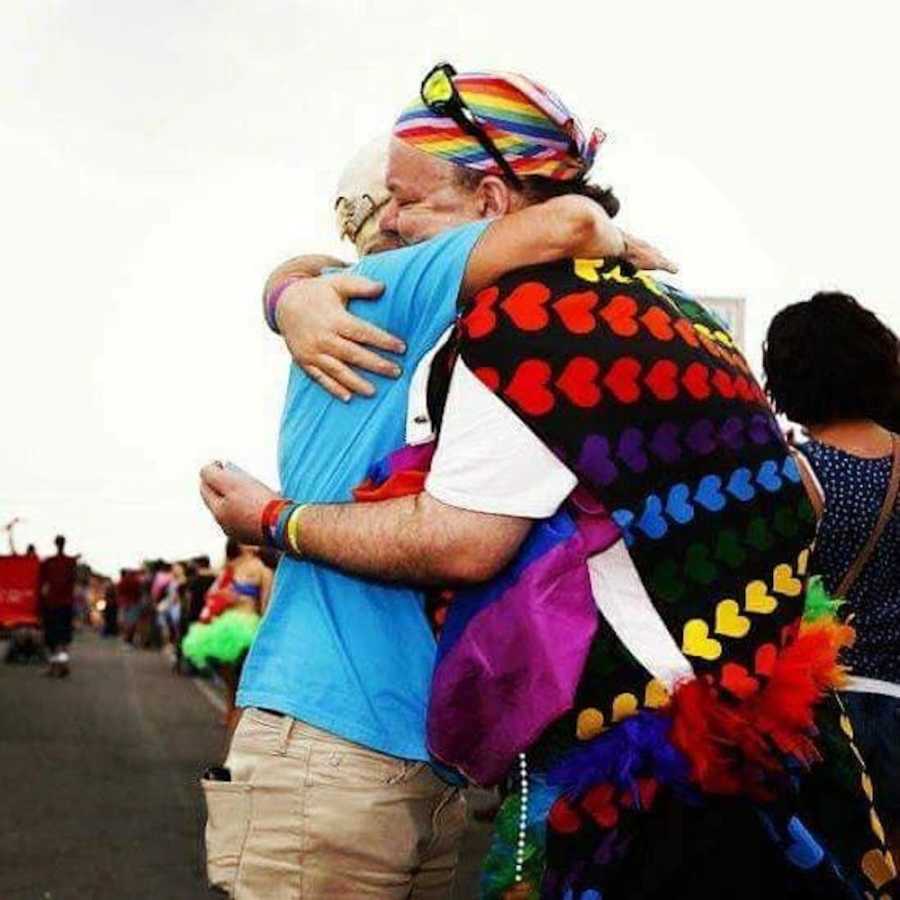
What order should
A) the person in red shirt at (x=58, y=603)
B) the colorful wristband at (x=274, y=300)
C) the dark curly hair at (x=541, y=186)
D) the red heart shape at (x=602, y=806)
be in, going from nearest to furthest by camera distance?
the red heart shape at (x=602, y=806), the dark curly hair at (x=541, y=186), the colorful wristband at (x=274, y=300), the person in red shirt at (x=58, y=603)

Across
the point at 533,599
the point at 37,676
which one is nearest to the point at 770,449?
the point at 533,599

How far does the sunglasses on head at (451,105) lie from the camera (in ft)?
7.13

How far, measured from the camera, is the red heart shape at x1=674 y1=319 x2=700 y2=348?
2020 millimetres

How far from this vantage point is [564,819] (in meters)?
1.91

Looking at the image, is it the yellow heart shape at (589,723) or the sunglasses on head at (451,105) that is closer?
the yellow heart shape at (589,723)

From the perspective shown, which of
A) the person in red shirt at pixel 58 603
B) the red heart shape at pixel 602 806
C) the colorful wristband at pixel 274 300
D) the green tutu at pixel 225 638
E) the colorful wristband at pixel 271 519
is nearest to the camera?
the red heart shape at pixel 602 806

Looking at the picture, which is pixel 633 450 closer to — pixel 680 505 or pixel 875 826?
pixel 680 505

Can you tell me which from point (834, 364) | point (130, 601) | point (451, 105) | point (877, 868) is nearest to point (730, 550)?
point (877, 868)

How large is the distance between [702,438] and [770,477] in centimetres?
13

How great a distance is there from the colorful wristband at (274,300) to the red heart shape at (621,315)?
0.59m

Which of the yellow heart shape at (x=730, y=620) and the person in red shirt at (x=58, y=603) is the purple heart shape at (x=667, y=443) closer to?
the yellow heart shape at (x=730, y=620)

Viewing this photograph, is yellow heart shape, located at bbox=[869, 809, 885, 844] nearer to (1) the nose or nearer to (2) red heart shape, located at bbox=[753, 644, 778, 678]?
(2) red heart shape, located at bbox=[753, 644, 778, 678]

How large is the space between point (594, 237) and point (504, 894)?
858 millimetres

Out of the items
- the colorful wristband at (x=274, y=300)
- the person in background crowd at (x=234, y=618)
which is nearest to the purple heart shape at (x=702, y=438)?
the colorful wristband at (x=274, y=300)
